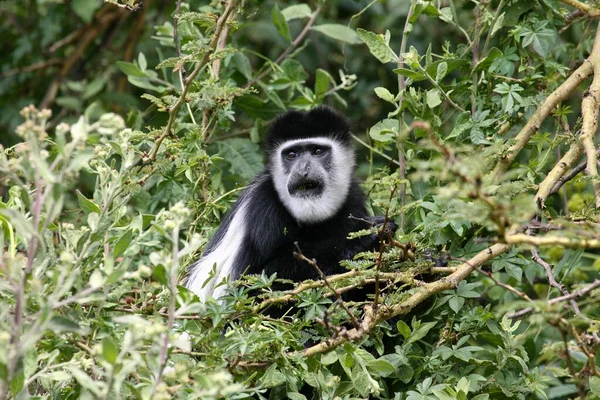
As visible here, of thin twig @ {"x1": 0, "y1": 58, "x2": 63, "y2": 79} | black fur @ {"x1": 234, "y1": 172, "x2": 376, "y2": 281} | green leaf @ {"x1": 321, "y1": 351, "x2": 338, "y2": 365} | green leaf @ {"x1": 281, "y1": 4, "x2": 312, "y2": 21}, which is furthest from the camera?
thin twig @ {"x1": 0, "y1": 58, "x2": 63, "y2": 79}

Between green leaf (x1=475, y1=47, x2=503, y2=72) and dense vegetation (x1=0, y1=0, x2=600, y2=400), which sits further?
green leaf (x1=475, y1=47, x2=503, y2=72)

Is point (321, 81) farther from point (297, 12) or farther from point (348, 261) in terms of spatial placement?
point (348, 261)

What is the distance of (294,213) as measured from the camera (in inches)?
137

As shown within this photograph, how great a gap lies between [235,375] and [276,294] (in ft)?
0.82

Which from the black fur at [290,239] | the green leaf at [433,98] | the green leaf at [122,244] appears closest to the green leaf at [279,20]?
the black fur at [290,239]

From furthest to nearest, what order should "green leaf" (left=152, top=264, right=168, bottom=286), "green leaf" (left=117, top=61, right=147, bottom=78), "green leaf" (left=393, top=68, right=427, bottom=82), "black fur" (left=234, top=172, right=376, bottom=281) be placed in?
"green leaf" (left=117, top=61, right=147, bottom=78) → "black fur" (left=234, top=172, right=376, bottom=281) → "green leaf" (left=393, top=68, right=427, bottom=82) → "green leaf" (left=152, top=264, right=168, bottom=286)

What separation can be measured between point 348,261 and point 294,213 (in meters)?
1.11

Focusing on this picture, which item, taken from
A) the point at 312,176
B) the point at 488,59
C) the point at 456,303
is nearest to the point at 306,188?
the point at 312,176

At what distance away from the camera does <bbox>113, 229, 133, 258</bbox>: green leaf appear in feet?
7.16

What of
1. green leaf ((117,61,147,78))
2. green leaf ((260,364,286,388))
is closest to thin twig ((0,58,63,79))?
green leaf ((117,61,147,78))

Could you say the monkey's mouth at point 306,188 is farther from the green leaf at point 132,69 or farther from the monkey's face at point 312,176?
the green leaf at point 132,69

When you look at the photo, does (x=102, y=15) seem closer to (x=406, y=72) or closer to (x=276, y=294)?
(x=406, y=72)

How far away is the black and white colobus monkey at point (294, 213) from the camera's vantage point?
3361mm

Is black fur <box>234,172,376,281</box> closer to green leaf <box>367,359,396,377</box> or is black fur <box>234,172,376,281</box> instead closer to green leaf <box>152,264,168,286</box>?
green leaf <box>367,359,396,377</box>
